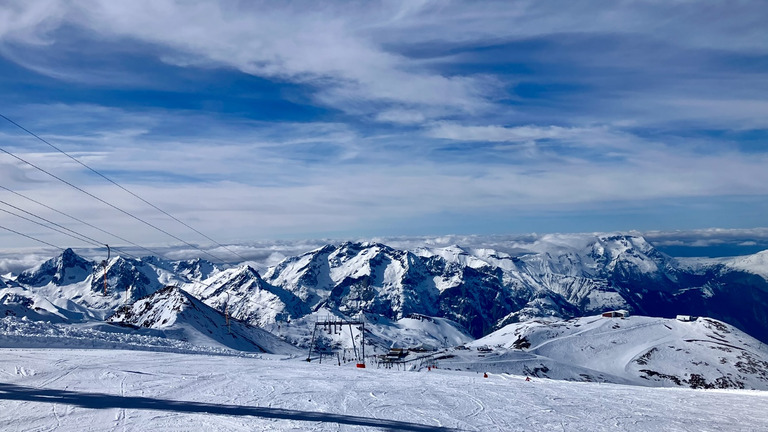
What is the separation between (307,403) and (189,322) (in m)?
145

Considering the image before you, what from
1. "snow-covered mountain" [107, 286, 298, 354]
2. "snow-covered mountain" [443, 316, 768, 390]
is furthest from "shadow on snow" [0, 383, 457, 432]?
"snow-covered mountain" [443, 316, 768, 390]

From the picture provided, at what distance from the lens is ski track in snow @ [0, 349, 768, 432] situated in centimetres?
2208

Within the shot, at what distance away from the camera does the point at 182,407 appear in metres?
24.3

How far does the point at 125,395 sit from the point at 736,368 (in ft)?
663

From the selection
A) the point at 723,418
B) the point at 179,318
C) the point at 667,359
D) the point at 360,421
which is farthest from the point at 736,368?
the point at 360,421

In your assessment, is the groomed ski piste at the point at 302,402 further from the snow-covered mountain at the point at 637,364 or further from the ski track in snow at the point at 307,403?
Answer: the snow-covered mountain at the point at 637,364

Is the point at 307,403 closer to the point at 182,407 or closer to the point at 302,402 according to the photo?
the point at 302,402

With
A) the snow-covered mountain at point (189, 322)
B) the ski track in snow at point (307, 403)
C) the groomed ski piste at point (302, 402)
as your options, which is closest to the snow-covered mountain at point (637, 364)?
the snow-covered mountain at point (189, 322)

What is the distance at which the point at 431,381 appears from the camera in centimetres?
3916

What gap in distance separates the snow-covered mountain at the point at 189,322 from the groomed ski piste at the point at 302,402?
109129mm

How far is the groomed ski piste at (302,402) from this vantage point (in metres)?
22.1

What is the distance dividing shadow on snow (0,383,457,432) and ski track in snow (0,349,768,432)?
0.14 feet

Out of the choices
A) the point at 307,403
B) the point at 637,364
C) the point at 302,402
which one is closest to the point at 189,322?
the point at 637,364

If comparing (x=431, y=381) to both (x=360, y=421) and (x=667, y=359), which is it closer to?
(x=360, y=421)
